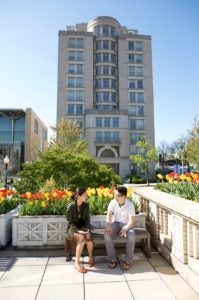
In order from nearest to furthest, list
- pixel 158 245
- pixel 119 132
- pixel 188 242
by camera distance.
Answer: pixel 188 242 < pixel 158 245 < pixel 119 132

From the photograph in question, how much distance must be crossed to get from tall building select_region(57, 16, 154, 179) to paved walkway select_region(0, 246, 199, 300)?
4915cm

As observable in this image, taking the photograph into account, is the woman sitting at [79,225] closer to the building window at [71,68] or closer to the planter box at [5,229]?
the planter box at [5,229]

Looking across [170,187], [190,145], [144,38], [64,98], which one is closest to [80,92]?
[64,98]

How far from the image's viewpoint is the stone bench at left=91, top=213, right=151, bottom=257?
553 centimetres

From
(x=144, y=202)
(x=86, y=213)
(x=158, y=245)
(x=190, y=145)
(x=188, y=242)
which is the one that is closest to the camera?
(x=188, y=242)

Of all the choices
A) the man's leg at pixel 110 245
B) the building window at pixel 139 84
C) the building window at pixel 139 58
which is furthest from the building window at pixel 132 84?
the man's leg at pixel 110 245

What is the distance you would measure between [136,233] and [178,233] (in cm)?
100

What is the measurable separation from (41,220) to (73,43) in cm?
5785

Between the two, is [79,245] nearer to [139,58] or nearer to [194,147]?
[194,147]

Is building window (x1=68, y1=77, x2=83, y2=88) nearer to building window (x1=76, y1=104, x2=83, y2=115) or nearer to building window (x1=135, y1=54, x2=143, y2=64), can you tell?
building window (x1=76, y1=104, x2=83, y2=115)

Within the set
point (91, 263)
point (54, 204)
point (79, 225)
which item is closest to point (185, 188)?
point (79, 225)

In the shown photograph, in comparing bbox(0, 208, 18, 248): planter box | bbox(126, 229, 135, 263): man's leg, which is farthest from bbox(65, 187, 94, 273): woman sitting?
bbox(0, 208, 18, 248): planter box

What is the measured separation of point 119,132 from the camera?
182 feet

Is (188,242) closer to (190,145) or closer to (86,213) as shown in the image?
(86,213)
